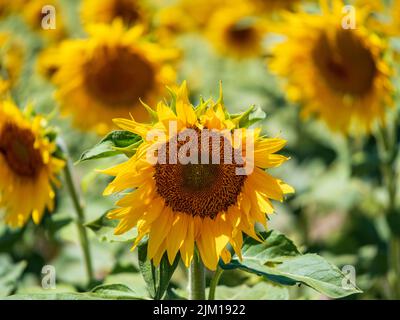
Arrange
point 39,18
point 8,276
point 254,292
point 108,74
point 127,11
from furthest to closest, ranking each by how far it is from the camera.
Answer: point 39,18
point 127,11
point 108,74
point 8,276
point 254,292

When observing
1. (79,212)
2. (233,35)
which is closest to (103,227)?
(79,212)

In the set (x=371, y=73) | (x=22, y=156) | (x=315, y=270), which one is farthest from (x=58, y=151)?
(x=371, y=73)

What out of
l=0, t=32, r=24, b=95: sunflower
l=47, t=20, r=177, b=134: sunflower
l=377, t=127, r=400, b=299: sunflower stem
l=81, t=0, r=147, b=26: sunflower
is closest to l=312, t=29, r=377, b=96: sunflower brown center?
l=377, t=127, r=400, b=299: sunflower stem

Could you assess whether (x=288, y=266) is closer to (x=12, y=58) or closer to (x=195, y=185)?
(x=195, y=185)

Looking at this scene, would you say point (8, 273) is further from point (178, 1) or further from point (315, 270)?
point (178, 1)

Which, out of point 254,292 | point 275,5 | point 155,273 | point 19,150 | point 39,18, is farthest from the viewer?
point 39,18

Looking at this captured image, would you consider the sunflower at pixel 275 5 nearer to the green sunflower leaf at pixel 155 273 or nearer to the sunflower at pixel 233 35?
the sunflower at pixel 233 35

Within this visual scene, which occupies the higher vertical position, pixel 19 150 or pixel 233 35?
pixel 233 35
